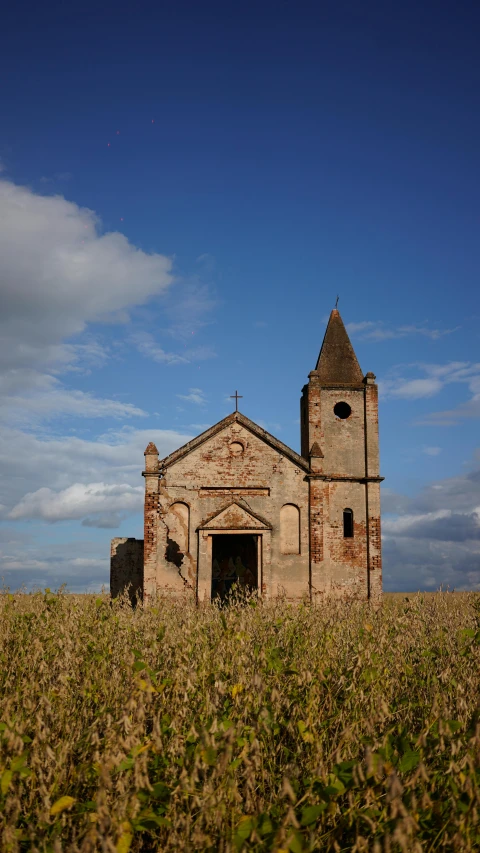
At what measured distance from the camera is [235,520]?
20531 millimetres

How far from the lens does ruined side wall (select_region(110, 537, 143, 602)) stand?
2241 cm

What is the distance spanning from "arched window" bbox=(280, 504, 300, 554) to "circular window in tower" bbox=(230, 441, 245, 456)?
8.21 feet

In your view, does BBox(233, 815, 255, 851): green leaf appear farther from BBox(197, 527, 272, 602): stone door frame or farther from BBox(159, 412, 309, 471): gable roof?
BBox(159, 412, 309, 471): gable roof

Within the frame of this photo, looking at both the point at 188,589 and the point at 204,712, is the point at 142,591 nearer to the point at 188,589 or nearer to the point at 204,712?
the point at 188,589

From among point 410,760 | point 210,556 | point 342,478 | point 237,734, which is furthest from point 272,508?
point 410,760

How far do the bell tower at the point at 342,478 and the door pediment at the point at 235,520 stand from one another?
6.23 ft

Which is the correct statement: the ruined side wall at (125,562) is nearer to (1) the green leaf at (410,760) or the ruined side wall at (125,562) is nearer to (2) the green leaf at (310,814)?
(1) the green leaf at (410,760)

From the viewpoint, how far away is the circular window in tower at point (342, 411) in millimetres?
23328

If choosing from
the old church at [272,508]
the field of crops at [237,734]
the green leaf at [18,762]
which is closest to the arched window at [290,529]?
the old church at [272,508]

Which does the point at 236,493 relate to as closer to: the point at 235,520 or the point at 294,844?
the point at 235,520

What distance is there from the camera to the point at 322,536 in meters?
21.0

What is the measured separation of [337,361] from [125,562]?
37.6ft

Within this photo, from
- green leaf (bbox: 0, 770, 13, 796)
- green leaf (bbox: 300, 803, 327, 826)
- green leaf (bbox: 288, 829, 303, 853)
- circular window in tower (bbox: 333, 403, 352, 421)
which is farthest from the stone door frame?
green leaf (bbox: 288, 829, 303, 853)

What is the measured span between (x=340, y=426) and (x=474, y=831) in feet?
66.6
